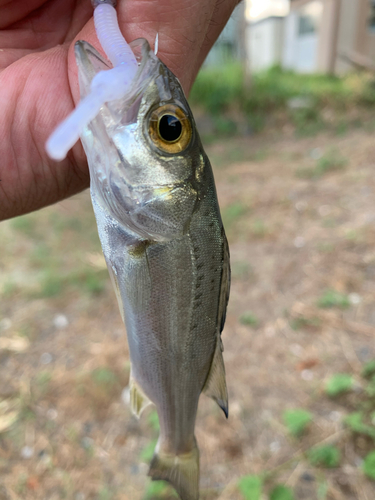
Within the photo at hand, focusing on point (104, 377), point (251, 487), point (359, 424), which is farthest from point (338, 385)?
point (104, 377)

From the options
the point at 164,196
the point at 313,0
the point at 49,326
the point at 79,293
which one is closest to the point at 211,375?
the point at 164,196

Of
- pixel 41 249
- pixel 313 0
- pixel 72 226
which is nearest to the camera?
pixel 41 249

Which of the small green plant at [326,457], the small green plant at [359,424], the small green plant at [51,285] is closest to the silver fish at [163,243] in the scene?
the small green plant at [326,457]

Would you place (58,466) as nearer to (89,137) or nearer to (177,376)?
(177,376)

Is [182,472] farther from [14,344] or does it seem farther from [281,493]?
[14,344]

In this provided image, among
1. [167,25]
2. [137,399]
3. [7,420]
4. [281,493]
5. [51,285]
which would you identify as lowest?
[51,285]

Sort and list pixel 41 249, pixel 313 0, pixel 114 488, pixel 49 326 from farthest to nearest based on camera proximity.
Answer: pixel 313 0
pixel 41 249
pixel 49 326
pixel 114 488
